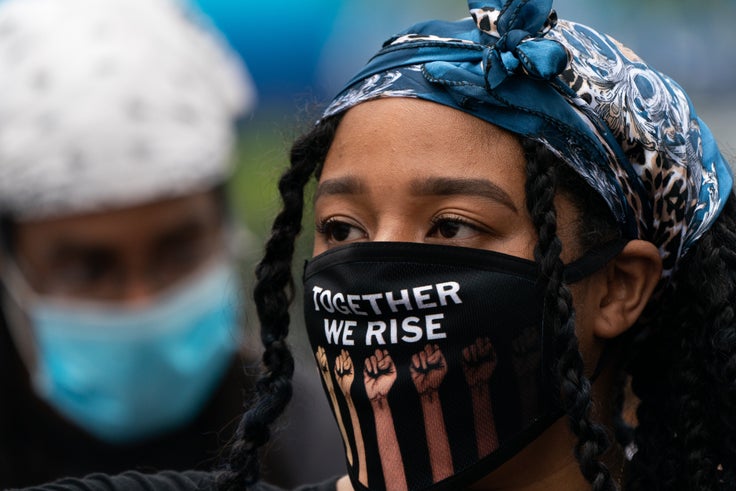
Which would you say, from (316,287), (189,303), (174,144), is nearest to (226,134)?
(174,144)

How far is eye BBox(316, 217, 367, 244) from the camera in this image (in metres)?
3.16

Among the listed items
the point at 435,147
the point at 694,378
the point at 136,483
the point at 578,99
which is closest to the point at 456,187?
the point at 435,147

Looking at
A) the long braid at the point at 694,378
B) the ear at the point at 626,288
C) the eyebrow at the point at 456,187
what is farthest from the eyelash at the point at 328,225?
the long braid at the point at 694,378

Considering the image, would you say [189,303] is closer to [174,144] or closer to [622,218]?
[174,144]

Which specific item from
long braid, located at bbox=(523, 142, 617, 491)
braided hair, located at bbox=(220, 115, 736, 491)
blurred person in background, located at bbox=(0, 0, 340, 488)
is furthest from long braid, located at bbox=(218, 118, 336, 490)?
blurred person in background, located at bbox=(0, 0, 340, 488)

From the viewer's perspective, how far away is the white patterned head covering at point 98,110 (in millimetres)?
5902

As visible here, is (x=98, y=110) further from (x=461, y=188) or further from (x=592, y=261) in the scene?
(x=592, y=261)

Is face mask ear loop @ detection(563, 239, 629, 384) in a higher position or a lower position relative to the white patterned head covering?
higher

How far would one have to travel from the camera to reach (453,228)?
9.95 ft

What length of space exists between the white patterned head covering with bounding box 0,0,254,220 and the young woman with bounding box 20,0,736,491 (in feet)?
9.32

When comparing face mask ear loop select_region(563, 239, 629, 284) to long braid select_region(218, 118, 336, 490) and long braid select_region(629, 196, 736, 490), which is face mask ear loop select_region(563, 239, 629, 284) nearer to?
long braid select_region(629, 196, 736, 490)

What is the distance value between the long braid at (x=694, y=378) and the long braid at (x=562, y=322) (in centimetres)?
46

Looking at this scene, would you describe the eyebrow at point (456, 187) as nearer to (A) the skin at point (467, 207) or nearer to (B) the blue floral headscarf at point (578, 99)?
(A) the skin at point (467, 207)

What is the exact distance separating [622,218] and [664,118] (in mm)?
297
